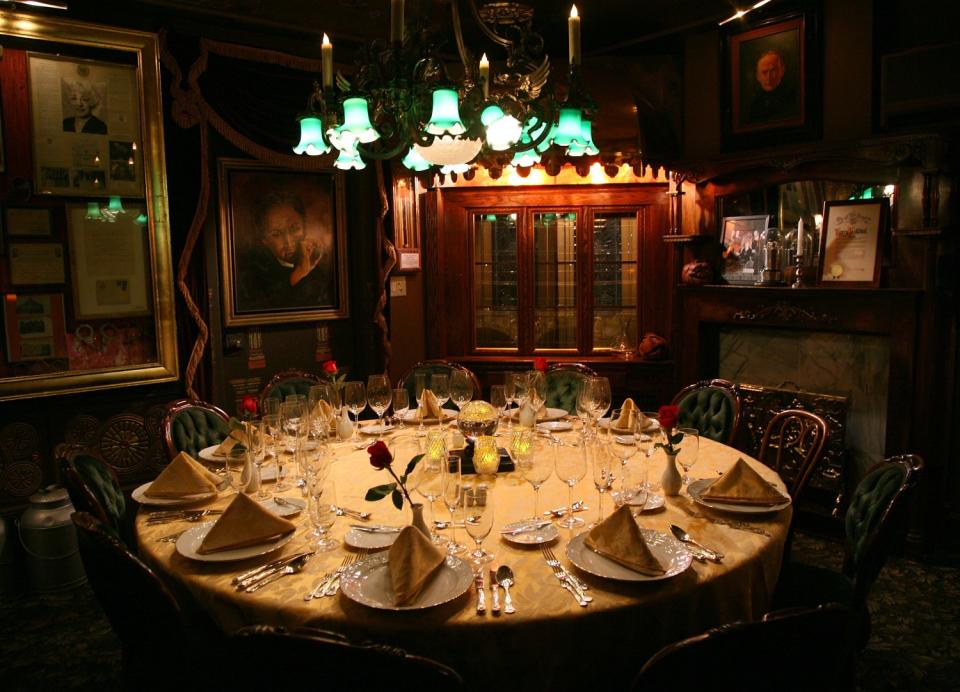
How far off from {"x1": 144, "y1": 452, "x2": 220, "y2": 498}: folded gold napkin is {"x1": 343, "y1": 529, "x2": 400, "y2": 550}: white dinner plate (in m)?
0.59

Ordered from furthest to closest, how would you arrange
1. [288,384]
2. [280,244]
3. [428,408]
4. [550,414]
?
[280,244], [288,384], [550,414], [428,408]

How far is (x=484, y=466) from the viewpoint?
2420 mm

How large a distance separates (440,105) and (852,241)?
2720 millimetres

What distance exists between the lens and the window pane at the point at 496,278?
522 centimetres

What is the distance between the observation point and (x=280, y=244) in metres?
4.84

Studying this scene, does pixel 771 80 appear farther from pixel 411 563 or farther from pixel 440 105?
→ pixel 411 563

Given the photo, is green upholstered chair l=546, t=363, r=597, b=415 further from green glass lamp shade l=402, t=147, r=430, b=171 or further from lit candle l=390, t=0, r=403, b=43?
lit candle l=390, t=0, r=403, b=43

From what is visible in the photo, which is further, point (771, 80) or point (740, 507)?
point (771, 80)

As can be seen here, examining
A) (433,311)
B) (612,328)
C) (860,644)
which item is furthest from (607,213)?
(860,644)

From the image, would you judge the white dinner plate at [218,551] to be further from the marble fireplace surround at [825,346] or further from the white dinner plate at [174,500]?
the marble fireplace surround at [825,346]

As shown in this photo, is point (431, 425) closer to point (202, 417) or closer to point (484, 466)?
point (484, 466)

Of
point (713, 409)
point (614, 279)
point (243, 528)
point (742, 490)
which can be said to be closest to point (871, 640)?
point (713, 409)

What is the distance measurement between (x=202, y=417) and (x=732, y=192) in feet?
10.8

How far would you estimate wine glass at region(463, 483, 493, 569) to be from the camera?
5.58 ft
